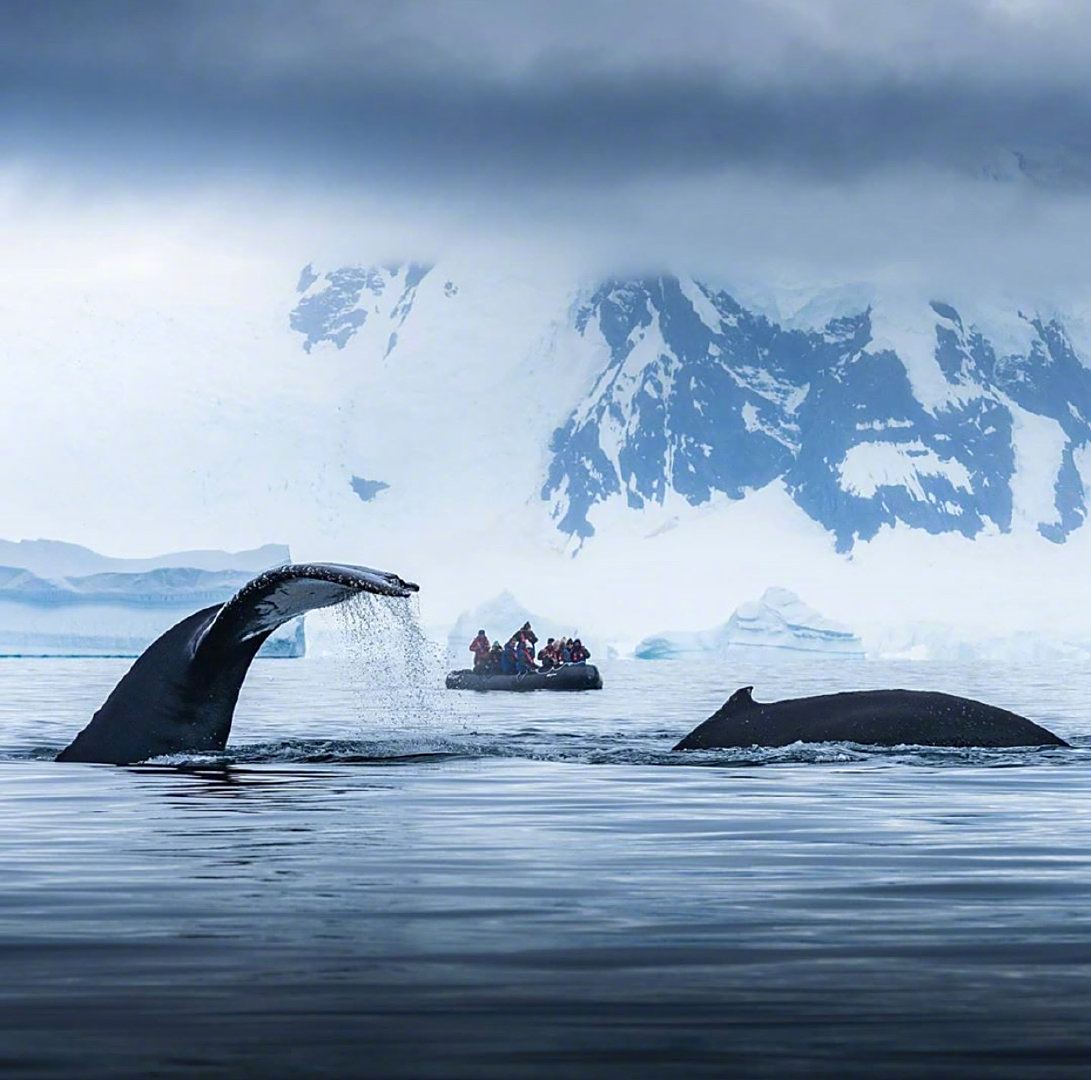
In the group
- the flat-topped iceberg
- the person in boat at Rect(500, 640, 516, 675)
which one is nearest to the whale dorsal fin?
the person in boat at Rect(500, 640, 516, 675)

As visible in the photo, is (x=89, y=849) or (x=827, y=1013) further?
(x=89, y=849)

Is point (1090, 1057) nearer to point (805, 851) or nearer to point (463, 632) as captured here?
point (805, 851)

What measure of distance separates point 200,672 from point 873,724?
5451 millimetres

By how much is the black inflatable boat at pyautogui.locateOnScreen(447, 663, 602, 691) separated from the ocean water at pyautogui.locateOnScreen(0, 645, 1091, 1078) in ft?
125

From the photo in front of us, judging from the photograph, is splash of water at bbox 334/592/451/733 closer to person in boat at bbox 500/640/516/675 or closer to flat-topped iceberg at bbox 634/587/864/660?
person in boat at bbox 500/640/516/675

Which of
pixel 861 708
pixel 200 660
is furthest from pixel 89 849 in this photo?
pixel 861 708

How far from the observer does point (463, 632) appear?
112 meters

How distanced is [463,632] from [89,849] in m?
103

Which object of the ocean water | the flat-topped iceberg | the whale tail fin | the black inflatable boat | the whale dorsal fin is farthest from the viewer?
the flat-topped iceberg

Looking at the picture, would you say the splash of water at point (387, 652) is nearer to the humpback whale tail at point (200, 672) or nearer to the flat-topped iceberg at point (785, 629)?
the humpback whale tail at point (200, 672)

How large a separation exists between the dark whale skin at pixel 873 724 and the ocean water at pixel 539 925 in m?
2.23

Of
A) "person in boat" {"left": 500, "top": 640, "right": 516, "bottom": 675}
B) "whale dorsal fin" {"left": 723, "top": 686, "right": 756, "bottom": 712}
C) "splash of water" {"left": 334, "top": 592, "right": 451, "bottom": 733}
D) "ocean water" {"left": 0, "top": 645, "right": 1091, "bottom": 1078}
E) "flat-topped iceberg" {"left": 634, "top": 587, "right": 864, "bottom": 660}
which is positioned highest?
"flat-topped iceberg" {"left": 634, "top": 587, "right": 864, "bottom": 660}

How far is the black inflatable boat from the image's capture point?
5088 centimetres

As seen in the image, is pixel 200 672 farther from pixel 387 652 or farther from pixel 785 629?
pixel 785 629
